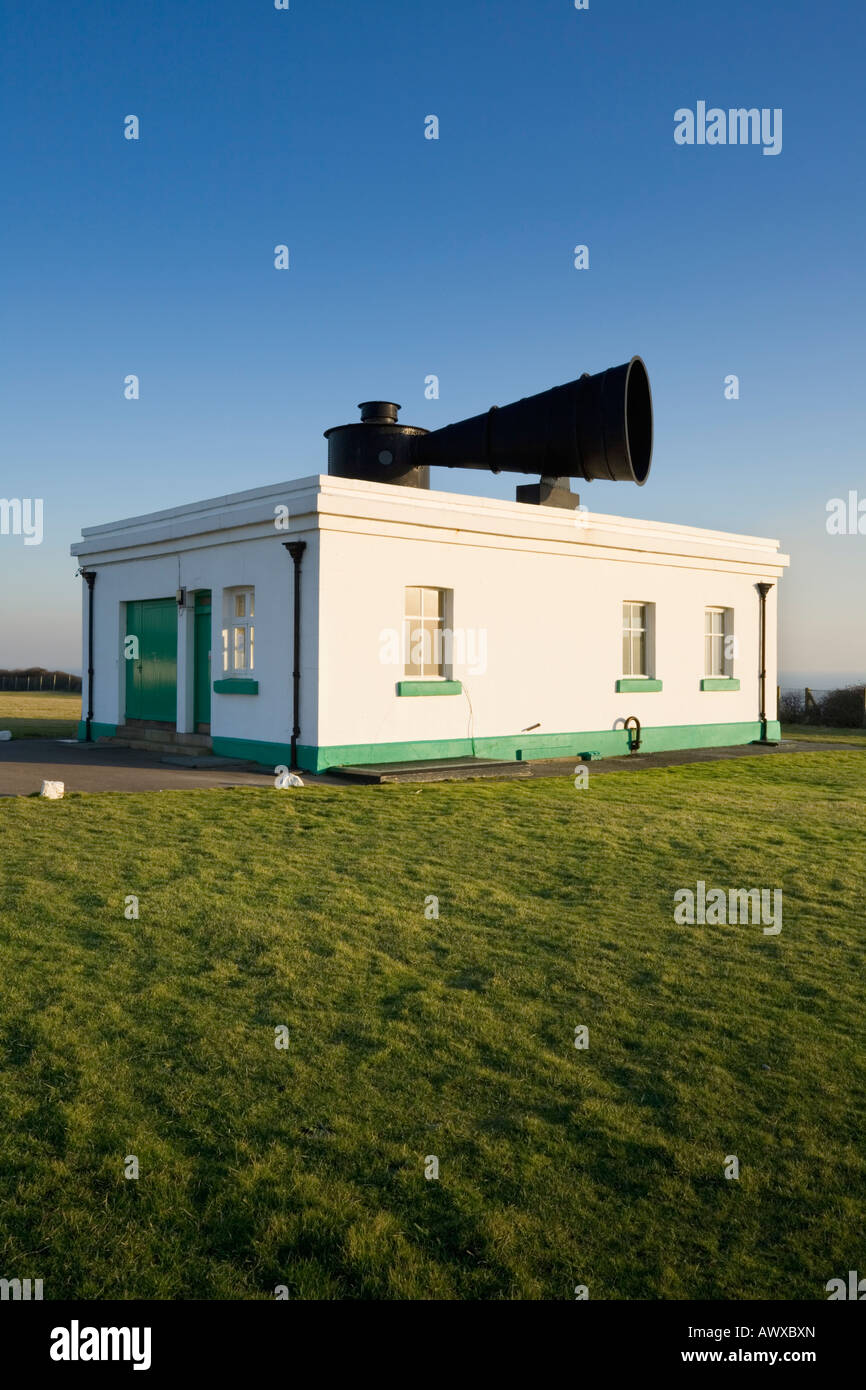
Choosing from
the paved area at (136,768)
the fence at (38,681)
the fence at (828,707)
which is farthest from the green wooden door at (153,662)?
the fence at (38,681)

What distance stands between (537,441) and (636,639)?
5.07 meters

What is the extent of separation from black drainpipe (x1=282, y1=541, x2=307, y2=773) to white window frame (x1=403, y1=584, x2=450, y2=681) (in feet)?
5.60

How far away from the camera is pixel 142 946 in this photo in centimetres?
582

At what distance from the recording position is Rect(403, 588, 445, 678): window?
49.0ft

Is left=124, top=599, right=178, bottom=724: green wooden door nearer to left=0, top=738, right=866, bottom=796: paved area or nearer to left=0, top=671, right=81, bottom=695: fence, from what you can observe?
left=0, top=738, right=866, bottom=796: paved area

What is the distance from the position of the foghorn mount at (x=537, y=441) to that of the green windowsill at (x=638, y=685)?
133 inches

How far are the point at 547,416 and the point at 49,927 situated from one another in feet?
36.7

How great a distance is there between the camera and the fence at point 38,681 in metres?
52.1

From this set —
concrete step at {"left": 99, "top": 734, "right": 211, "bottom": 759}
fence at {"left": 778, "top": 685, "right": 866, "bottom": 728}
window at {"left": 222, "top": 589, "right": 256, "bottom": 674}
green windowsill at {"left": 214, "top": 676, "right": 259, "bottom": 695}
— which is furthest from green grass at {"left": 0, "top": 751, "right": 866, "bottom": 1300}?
fence at {"left": 778, "top": 685, "right": 866, "bottom": 728}

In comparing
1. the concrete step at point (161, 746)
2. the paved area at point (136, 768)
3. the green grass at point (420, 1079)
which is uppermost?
the concrete step at point (161, 746)

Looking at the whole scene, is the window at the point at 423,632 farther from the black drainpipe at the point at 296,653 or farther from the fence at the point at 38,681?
the fence at the point at 38,681

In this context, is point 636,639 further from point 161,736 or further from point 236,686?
point 161,736
